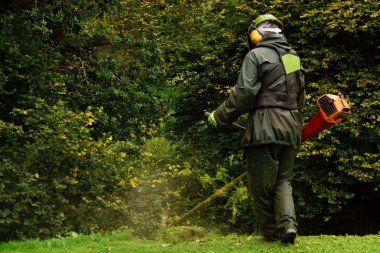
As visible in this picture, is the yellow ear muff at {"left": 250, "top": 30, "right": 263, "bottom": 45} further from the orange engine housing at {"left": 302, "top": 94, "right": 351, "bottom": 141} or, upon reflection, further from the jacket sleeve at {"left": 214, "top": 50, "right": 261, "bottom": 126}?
the orange engine housing at {"left": 302, "top": 94, "right": 351, "bottom": 141}

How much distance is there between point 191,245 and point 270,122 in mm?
1653

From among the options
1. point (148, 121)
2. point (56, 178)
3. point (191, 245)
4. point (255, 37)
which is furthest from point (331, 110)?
point (148, 121)

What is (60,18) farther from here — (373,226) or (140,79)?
(373,226)

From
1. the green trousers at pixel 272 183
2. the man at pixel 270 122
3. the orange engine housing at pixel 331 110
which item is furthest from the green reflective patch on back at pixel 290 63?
the green trousers at pixel 272 183

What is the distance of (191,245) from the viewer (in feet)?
20.5

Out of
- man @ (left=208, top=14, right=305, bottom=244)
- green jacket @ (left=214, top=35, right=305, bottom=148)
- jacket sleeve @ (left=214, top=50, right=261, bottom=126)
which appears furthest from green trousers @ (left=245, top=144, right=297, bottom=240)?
jacket sleeve @ (left=214, top=50, right=261, bottom=126)

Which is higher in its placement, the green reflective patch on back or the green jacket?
the green reflective patch on back

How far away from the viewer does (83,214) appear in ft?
28.3

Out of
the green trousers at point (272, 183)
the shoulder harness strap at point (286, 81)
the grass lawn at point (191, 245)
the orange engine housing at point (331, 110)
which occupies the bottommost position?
the grass lawn at point (191, 245)

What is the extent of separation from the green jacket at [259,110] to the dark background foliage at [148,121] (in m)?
3.47

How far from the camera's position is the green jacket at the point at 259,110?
5.79 meters

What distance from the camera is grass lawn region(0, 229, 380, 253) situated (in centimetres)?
586

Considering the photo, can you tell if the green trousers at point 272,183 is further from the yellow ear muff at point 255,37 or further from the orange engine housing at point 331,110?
the yellow ear muff at point 255,37

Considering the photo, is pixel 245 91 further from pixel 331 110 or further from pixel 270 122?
pixel 331 110
